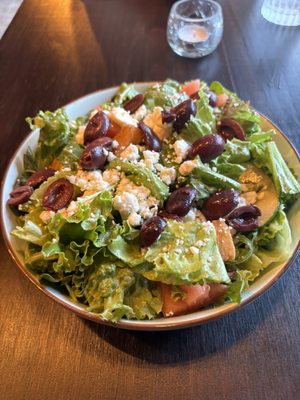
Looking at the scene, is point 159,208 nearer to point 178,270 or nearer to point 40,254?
point 178,270

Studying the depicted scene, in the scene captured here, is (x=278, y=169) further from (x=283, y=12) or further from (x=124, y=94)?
(x=283, y=12)

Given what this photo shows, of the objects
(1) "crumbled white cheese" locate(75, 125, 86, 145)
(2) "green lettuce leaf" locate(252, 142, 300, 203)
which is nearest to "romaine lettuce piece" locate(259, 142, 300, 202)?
(2) "green lettuce leaf" locate(252, 142, 300, 203)

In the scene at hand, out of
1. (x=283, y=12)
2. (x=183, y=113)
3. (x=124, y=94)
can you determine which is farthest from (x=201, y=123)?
(x=283, y=12)

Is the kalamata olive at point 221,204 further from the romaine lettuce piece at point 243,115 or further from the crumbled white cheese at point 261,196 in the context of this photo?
the romaine lettuce piece at point 243,115

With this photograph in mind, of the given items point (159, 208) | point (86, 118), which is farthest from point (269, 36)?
point (159, 208)

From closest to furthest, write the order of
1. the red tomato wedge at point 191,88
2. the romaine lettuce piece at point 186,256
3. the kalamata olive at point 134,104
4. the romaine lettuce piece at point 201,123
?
the romaine lettuce piece at point 186,256
the romaine lettuce piece at point 201,123
the kalamata olive at point 134,104
the red tomato wedge at point 191,88

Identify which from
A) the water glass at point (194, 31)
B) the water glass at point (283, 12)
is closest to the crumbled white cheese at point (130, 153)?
the water glass at point (194, 31)

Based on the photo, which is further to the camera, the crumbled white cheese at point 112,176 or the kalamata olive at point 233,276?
the crumbled white cheese at point 112,176
